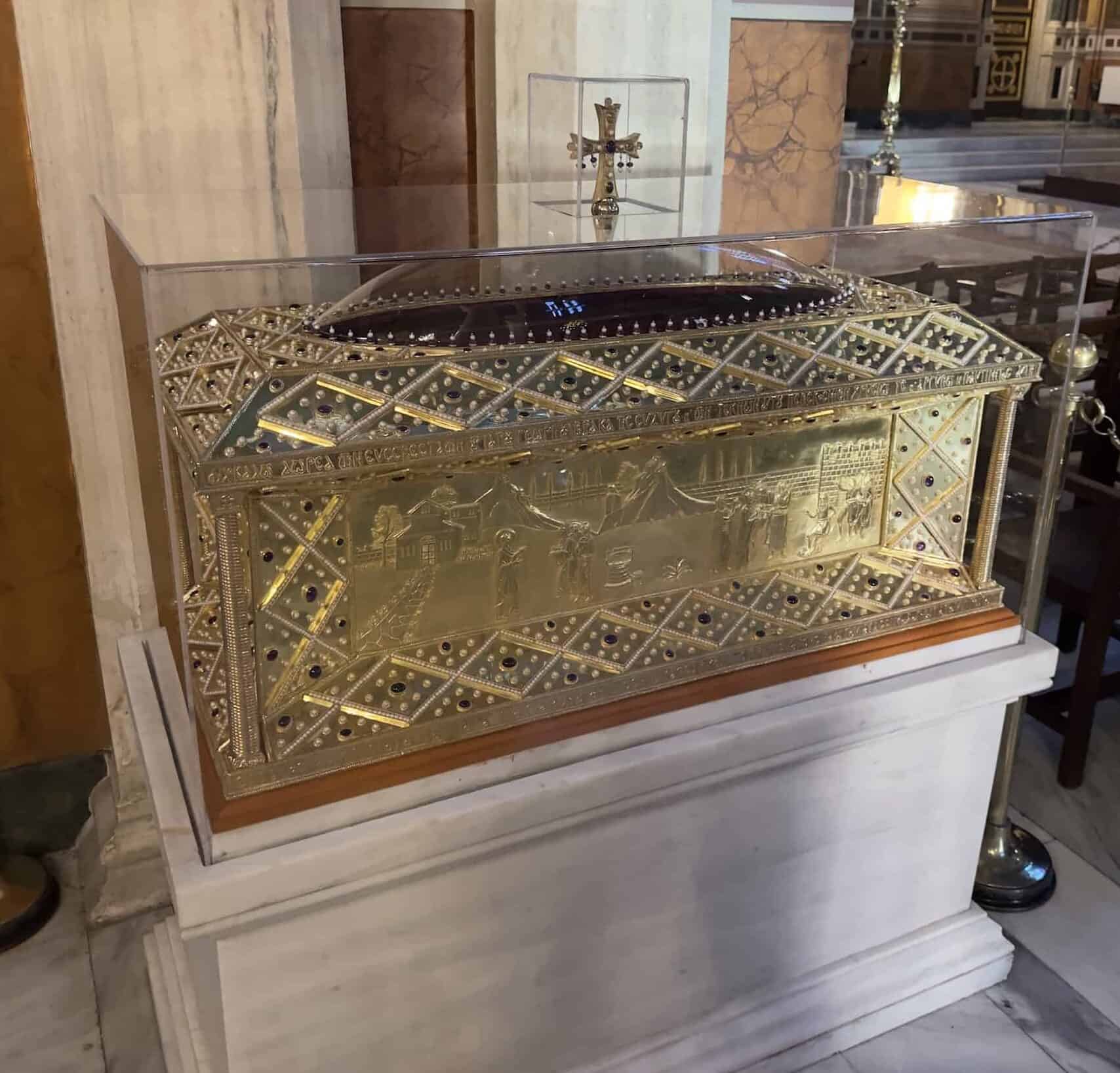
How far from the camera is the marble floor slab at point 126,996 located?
1.70 metres

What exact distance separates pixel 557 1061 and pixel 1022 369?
1.15 m

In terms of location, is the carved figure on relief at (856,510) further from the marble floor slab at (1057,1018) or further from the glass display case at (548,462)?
the marble floor slab at (1057,1018)

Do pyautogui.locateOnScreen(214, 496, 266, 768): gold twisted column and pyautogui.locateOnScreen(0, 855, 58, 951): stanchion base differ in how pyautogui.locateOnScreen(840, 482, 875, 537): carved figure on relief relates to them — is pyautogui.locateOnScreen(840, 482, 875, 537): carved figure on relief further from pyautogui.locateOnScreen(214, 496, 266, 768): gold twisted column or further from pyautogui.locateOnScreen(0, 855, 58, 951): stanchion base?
pyautogui.locateOnScreen(0, 855, 58, 951): stanchion base

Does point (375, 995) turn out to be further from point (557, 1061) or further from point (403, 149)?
point (403, 149)

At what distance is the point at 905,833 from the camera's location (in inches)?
67.4

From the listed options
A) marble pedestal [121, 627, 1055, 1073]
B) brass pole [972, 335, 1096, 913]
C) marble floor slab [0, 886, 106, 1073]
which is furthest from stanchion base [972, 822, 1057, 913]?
marble floor slab [0, 886, 106, 1073]

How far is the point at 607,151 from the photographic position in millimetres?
1547

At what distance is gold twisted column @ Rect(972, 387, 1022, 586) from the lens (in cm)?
160

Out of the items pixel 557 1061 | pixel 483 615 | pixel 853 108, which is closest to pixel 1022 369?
pixel 483 615

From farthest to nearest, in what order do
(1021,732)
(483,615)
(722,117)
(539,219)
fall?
(1021,732), (722,117), (539,219), (483,615)

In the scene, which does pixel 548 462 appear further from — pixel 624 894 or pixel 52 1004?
pixel 52 1004

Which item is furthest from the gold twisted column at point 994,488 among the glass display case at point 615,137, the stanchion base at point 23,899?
the stanchion base at point 23,899

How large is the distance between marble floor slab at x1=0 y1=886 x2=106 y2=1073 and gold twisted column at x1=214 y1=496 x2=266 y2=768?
0.80 meters

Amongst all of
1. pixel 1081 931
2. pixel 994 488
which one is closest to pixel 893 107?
pixel 994 488
